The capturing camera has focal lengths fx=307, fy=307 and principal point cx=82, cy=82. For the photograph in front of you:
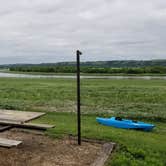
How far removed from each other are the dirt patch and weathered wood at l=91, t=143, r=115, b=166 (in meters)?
0.09

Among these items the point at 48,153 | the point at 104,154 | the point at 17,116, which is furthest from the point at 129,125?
the point at 17,116

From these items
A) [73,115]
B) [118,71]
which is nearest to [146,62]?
[118,71]

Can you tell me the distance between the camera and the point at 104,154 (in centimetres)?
499

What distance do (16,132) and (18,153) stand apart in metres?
1.35

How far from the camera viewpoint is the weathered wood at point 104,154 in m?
4.59

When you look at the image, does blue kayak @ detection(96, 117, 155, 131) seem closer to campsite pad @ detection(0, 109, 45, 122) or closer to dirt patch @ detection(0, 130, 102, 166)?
dirt patch @ detection(0, 130, 102, 166)

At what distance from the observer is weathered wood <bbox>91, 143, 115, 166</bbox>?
459cm

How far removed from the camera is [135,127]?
8195mm

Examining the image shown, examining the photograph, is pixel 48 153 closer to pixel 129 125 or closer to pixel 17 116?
pixel 17 116

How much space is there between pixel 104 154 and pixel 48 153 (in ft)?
3.01

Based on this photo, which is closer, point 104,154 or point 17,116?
point 17,116

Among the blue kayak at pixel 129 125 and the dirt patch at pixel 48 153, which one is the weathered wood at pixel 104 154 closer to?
the dirt patch at pixel 48 153

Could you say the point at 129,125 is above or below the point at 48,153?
below

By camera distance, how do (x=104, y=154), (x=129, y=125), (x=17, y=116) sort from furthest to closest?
(x=129, y=125)
(x=104, y=154)
(x=17, y=116)
